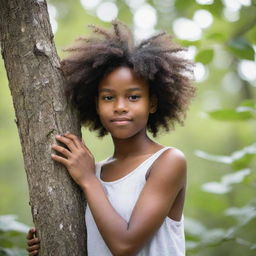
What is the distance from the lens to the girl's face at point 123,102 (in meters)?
2.55

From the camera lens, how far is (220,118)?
311cm

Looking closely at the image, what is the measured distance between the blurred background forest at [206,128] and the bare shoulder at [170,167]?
2.11 ft

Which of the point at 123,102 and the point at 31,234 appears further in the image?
the point at 31,234

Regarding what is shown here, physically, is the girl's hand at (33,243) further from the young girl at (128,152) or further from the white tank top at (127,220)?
the white tank top at (127,220)

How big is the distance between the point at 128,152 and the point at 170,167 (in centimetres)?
37

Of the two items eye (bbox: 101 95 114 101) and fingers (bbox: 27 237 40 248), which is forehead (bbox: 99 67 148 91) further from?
fingers (bbox: 27 237 40 248)

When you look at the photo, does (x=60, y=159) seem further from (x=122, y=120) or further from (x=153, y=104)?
(x=153, y=104)

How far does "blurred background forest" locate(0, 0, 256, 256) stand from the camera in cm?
309

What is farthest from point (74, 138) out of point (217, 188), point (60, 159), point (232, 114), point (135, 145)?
point (217, 188)

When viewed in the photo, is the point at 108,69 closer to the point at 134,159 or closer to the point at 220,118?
the point at 134,159

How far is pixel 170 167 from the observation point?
2.50 m

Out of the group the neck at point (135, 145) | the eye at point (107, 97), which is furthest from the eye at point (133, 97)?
the neck at point (135, 145)

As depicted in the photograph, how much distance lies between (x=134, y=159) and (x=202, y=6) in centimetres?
107

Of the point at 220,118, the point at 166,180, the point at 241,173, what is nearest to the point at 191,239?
the point at 241,173
